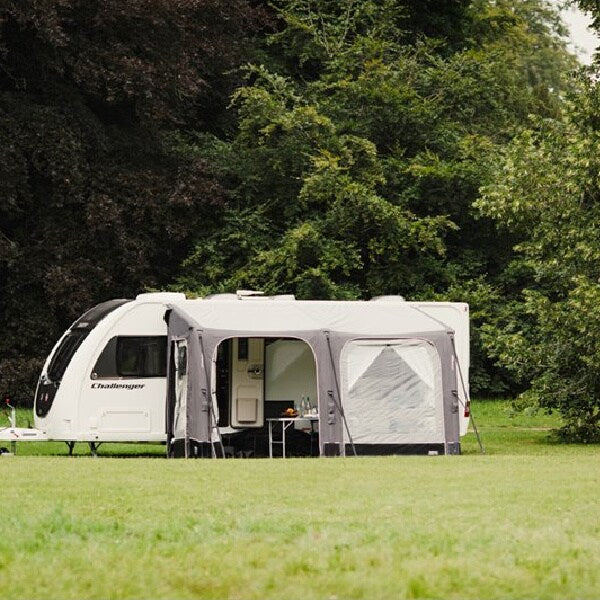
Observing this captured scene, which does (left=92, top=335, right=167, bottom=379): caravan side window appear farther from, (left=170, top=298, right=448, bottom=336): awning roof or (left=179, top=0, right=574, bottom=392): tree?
(left=179, top=0, right=574, bottom=392): tree

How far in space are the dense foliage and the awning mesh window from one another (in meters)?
3.98

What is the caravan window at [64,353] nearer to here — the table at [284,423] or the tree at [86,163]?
the table at [284,423]

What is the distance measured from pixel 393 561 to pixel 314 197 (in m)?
22.5

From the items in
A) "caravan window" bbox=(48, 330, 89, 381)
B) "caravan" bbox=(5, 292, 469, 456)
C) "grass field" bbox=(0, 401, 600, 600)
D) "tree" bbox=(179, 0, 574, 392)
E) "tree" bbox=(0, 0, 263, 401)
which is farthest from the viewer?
"tree" bbox=(179, 0, 574, 392)

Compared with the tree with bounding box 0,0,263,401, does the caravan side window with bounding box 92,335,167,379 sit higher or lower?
lower

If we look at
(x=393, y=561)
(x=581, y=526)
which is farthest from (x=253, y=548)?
(x=581, y=526)

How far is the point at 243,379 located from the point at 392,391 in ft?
8.27

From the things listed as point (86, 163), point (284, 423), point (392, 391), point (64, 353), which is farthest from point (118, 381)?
point (86, 163)

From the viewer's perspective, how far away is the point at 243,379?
2225 centimetres

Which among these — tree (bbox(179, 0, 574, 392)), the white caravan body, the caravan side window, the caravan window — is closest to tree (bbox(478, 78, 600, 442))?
the white caravan body

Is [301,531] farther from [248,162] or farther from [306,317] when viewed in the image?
[248,162]

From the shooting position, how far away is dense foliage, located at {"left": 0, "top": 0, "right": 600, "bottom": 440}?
1142 inches

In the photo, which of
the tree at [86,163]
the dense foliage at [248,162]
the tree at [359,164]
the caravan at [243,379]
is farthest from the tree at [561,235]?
the tree at [86,163]

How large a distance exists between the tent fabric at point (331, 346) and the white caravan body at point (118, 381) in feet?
1.06
